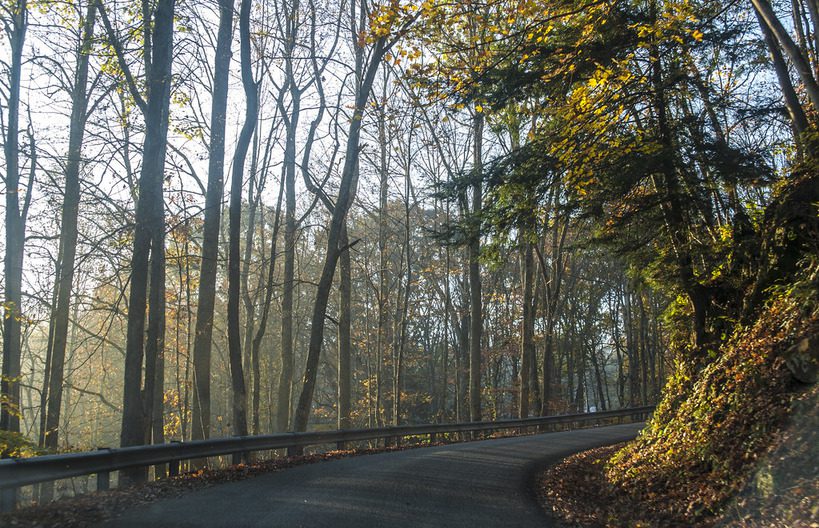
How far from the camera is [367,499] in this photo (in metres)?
6.79

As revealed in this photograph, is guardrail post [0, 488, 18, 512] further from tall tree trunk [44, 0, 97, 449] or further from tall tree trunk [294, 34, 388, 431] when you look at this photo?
tall tree trunk [44, 0, 97, 449]

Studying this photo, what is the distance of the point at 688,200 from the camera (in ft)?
33.9

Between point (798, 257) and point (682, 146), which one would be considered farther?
point (682, 146)

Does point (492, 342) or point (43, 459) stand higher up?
point (492, 342)

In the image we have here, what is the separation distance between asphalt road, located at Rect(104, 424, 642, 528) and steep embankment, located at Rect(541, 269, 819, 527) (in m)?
0.69

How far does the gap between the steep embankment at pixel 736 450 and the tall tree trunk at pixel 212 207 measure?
9.97 meters

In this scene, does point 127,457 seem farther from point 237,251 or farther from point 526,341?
point 526,341

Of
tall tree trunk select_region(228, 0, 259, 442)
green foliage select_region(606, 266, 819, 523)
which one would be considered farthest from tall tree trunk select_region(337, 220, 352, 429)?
green foliage select_region(606, 266, 819, 523)

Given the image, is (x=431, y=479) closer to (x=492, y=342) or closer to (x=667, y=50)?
(x=667, y=50)

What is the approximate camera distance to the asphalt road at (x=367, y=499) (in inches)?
228

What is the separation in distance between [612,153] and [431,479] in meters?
6.10

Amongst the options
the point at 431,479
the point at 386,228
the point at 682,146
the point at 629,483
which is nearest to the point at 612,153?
the point at 682,146

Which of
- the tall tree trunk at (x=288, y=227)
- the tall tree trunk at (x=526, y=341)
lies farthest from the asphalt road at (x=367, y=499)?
the tall tree trunk at (x=526, y=341)

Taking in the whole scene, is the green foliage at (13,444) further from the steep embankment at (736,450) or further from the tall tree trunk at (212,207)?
the steep embankment at (736,450)
